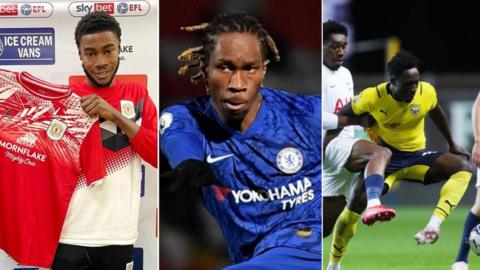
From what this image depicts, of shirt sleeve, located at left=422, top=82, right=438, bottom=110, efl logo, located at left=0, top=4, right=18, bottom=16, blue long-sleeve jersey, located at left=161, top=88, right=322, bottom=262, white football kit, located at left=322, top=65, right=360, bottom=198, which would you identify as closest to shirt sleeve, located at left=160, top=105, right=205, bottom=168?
blue long-sleeve jersey, located at left=161, top=88, right=322, bottom=262

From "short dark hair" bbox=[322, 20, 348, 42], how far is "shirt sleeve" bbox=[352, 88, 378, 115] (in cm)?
31

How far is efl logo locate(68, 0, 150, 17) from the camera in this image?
5.50 m

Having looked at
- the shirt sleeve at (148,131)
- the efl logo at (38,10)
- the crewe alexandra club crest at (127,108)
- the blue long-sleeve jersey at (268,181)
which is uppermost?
the efl logo at (38,10)

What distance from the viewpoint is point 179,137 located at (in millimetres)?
5488

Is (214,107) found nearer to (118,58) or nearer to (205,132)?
(205,132)

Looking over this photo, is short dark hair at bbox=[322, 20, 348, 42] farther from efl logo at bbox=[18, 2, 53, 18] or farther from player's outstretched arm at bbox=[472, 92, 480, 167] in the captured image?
efl logo at bbox=[18, 2, 53, 18]

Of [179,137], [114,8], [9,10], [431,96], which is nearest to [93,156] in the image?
[179,137]

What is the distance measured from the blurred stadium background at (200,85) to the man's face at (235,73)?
0.23 feet

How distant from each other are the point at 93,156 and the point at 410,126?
150 cm

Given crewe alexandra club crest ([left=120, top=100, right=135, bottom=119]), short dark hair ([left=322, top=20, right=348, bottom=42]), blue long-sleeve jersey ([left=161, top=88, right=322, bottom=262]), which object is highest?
short dark hair ([left=322, top=20, right=348, bottom=42])

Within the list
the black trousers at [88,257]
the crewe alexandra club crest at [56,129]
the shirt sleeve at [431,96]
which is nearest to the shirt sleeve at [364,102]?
the shirt sleeve at [431,96]

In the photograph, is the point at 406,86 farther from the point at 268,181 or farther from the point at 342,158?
the point at 268,181

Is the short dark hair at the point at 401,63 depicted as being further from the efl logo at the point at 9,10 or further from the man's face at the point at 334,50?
the efl logo at the point at 9,10

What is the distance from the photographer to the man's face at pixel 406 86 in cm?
545
